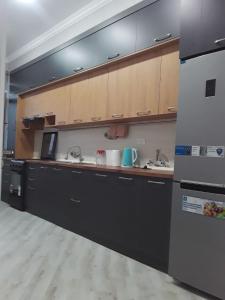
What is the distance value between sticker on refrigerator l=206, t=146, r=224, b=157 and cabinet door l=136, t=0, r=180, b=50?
1.23 metres

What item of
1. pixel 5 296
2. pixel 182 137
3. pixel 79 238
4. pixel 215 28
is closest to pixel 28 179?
pixel 79 238

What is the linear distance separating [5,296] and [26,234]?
1382 millimetres

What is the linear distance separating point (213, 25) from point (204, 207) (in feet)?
4.52

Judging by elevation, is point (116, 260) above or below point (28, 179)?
below

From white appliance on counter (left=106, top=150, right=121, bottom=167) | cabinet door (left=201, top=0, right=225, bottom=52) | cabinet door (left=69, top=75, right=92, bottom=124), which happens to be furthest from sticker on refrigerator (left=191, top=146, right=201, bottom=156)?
cabinet door (left=69, top=75, right=92, bottom=124)

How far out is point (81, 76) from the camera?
3.73 metres

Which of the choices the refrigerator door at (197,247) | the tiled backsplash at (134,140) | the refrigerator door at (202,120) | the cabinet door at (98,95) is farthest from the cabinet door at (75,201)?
the refrigerator door at (202,120)

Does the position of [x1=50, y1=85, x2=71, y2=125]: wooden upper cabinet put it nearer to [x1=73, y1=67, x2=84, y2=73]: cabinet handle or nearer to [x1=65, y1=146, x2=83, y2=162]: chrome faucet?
[x1=73, y1=67, x2=84, y2=73]: cabinet handle

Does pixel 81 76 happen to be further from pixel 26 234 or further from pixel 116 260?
pixel 116 260

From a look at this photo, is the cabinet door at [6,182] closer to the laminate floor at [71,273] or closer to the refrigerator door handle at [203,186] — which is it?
the laminate floor at [71,273]

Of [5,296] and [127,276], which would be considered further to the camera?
[127,276]

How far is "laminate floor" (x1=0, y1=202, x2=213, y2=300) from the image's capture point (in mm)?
1907

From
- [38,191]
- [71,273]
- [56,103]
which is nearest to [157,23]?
[56,103]

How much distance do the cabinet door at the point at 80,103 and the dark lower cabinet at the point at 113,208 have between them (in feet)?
2.47
